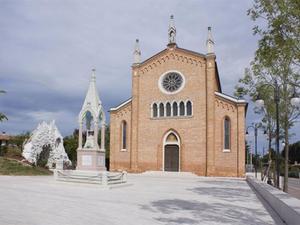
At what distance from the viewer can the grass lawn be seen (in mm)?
26906

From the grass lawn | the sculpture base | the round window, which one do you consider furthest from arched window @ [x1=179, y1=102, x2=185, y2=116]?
the sculpture base

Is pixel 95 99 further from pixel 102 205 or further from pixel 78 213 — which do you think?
pixel 78 213

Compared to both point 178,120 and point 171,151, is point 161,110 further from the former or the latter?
point 171,151

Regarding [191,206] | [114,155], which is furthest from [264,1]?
[114,155]

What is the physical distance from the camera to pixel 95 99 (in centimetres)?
2158

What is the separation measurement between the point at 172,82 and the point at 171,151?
7272 millimetres

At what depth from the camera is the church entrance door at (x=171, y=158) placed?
113ft

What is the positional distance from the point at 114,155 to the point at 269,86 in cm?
2073

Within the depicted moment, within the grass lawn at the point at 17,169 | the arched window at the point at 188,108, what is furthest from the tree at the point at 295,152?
the grass lawn at the point at 17,169

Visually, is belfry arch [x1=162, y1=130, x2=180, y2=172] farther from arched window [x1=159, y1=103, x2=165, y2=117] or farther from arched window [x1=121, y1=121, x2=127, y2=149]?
arched window [x1=121, y1=121, x2=127, y2=149]

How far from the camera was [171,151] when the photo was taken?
34.8 m

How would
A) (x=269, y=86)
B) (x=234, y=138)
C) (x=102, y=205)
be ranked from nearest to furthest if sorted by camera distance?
(x=102, y=205), (x=269, y=86), (x=234, y=138)

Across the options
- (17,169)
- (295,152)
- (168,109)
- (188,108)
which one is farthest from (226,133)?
(295,152)

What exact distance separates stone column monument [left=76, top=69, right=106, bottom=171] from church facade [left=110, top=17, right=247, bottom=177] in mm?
13778
